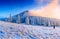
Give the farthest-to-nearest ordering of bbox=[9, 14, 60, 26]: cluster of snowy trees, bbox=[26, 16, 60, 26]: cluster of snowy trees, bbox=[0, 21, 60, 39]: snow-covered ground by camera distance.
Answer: bbox=[26, 16, 60, 26]: cluster of snowy trees
bbox=[9, 14, 60, 26]: cluster of snowy trees
bbox=[0, 21, 60, 39]: snow-covered ground

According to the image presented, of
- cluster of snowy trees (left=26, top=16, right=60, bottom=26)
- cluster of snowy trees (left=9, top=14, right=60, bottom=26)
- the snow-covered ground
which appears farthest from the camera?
cluster of snowy trees (left=26, top=16, right=60, bottom=26)

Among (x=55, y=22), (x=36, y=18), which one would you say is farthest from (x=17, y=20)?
(x=55, y=22)

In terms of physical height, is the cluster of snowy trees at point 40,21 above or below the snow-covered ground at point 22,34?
above

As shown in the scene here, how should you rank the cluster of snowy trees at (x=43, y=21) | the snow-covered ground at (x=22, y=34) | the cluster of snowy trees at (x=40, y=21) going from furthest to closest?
1. the cluster of snowy trees at (x=43, y=21)
2. the cluster of snowy trees at (x=40, y=21)
3. the snow-covered ground at (x=22, y=34)

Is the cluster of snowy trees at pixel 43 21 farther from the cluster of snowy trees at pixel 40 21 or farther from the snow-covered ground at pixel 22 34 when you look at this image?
the snow-covered ground at pixel 22 34

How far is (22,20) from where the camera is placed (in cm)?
2961

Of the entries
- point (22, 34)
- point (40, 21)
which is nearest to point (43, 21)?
point (40, 21)

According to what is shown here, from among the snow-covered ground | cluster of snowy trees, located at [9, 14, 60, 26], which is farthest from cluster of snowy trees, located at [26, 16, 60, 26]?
the snow-covered ground

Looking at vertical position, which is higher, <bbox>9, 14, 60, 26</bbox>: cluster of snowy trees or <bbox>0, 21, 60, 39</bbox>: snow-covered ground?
<bbox>9, 14, 60, 26</bbox>: cluster of snowy trees

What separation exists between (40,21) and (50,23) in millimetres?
2699

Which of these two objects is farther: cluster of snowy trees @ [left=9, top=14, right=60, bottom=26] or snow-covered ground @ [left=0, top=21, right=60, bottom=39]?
cluster of snowy trees @ [left=9, top=14, right=60, bottom=26]

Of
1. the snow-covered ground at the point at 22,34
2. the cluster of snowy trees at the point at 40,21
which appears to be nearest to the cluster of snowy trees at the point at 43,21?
the cluster of snowy trees at the point at 40,21

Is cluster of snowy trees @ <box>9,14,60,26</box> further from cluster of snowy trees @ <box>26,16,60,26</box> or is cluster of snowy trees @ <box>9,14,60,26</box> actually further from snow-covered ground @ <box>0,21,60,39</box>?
snow-covered ground @ <box>0,21,60,39</box>

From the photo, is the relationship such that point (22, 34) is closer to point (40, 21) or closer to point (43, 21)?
point (40, 21)
